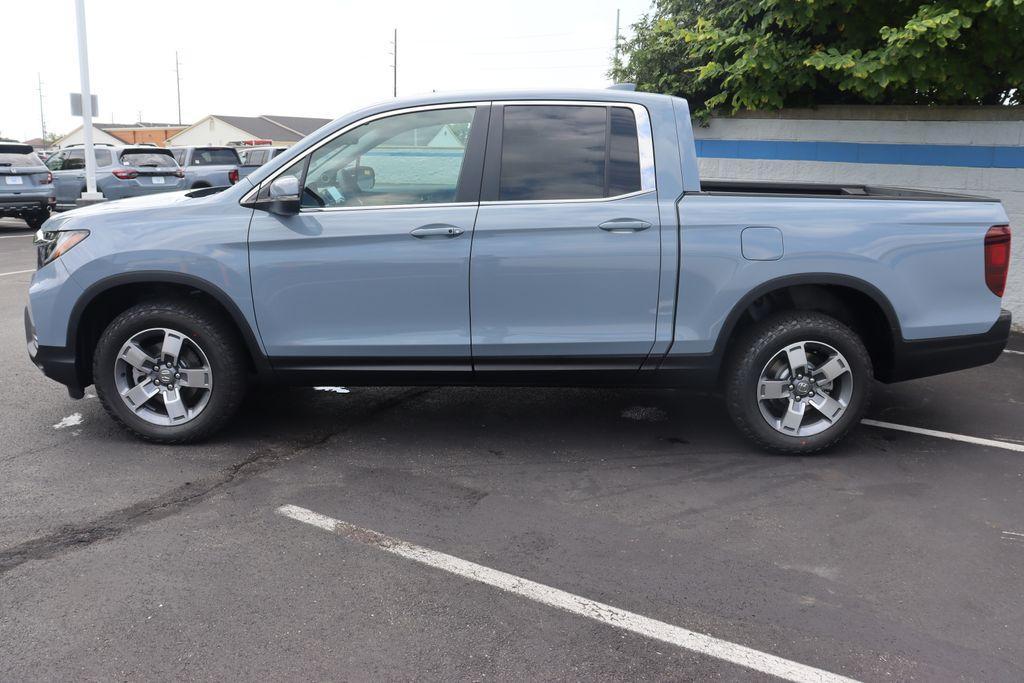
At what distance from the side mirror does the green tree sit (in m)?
5.65

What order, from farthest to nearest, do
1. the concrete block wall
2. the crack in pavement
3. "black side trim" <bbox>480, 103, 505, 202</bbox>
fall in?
the concrete block wall < "black side trim" <bbox>480, 103, 505, 202</bbox> < the crack in pavement

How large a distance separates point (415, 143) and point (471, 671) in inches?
113

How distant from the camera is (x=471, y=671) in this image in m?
2.89

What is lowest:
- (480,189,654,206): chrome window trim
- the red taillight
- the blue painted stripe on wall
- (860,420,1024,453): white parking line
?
(860,420,1024,453): white parking line

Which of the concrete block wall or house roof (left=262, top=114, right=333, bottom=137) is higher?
house roof (left=262, top=114, right=333, bottom=137)

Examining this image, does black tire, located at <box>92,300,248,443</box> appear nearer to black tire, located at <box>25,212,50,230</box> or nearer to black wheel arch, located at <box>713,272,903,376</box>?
black wheel arch, located at <box>713,272,903,376</box>

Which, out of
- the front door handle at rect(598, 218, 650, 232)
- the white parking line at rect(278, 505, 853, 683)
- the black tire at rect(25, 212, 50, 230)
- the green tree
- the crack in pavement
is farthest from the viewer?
the black tire at rect(25, 212, 50, 230)

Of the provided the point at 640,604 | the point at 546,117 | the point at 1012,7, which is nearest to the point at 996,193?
the point at 1012,7

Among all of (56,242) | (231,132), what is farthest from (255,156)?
(231,132)

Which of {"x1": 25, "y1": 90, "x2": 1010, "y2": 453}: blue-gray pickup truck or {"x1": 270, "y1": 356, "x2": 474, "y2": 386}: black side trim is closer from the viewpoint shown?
{"x1": 25, "y1": 90, "x2": 1010, "y2": 453}: blue-gray pickup truck

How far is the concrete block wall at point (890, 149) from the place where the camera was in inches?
341

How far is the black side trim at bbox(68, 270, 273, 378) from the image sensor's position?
15.4 feet

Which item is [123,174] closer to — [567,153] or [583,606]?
[567,153]

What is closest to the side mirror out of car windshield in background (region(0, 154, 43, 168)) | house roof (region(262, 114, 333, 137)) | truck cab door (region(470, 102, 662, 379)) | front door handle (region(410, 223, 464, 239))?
front door handle (region(410, 223, 464, 239))
